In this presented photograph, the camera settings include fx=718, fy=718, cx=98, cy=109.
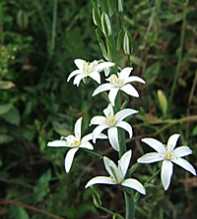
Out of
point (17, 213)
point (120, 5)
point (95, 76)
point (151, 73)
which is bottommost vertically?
point (17, 213)

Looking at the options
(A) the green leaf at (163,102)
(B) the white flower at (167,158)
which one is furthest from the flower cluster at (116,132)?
(A) the green leaf at (163,102)

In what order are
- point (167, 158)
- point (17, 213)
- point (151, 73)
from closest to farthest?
point (167, 158)
point (17, 213)
point (151, 73)

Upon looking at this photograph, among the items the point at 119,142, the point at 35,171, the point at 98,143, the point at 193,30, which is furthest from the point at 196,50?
the point at 119,142

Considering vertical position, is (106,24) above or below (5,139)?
above

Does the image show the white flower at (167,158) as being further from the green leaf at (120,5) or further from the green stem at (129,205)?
the green leaf at (120,5)

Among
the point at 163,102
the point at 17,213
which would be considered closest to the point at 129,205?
the point at 17,213

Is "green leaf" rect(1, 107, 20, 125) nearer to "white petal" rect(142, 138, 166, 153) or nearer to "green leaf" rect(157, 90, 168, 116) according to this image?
"green leaf" rect(157, 90, 168, 116)

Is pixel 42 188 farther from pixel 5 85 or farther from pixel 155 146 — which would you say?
pixel 155 146
